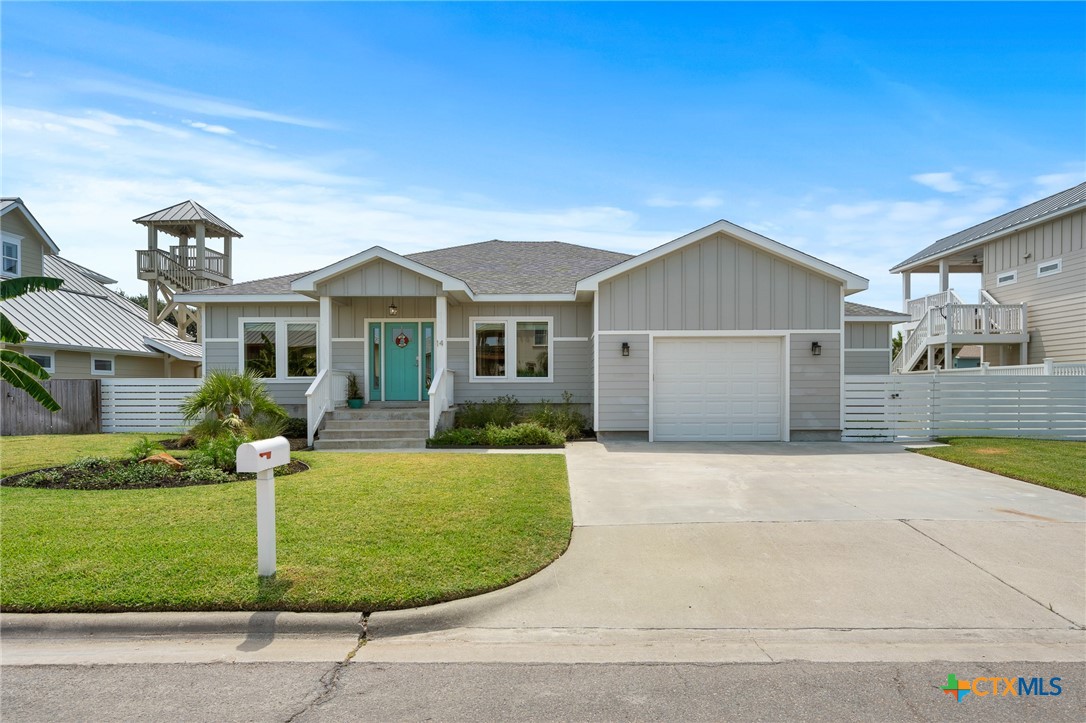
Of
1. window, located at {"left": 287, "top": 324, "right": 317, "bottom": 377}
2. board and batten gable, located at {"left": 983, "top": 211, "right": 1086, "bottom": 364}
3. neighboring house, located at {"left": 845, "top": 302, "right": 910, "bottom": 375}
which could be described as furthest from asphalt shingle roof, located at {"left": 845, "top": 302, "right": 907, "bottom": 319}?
window, located at {"left": 287, "top": 324, "right": 317, "bottom": 377}

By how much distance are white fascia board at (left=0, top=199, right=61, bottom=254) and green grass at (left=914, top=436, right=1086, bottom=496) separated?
27.6 meters

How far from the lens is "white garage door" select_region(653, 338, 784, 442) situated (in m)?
13.7

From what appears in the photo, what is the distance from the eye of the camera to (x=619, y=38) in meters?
11.7

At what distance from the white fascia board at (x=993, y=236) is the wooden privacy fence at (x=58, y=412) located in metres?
27.0

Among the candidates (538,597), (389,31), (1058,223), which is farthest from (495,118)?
(1058,223)

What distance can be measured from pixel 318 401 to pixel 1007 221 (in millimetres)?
23088

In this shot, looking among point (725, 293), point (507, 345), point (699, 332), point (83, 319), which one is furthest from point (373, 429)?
point (83, 319)

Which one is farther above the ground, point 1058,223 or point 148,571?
point 1058,223

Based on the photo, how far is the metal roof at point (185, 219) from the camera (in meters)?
24.6

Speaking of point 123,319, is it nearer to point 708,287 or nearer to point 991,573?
point 708,287

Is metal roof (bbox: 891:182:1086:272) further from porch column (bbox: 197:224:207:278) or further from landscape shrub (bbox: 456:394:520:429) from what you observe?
porch column (bbox: 197:224:207:278)

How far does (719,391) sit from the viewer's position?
13742 mm

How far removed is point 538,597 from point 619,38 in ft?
35.9

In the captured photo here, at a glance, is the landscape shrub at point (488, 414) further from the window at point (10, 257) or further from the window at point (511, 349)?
the window at point (10, 257)
